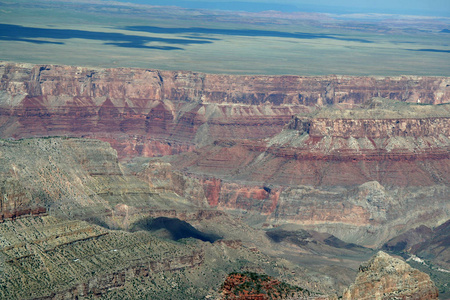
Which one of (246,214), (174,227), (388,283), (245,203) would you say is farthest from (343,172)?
(388,283)

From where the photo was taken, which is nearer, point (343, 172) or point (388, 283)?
point (388, 283)

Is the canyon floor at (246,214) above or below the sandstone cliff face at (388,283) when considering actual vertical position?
below

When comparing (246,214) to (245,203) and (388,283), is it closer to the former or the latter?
(245,203)

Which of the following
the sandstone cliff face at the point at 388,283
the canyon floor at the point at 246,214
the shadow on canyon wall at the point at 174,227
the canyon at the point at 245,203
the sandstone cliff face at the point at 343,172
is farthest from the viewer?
the sandstone cliff face at the point at 343,172

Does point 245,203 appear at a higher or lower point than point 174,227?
lower

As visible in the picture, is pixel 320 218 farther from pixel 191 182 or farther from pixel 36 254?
pixel 36 254

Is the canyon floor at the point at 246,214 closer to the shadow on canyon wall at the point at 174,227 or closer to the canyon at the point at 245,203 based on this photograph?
the canyon at the point at 245,203

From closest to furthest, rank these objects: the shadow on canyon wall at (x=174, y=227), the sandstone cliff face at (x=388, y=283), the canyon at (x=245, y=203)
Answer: the sandstone cliff face at (x=388, y=283)
the canyon at (x=245, y=203)
the shadow on canyon wall at (x=174, y=227)

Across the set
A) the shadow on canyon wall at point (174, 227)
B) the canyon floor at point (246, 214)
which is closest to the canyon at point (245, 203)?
the canyon floor at point (246, 214)

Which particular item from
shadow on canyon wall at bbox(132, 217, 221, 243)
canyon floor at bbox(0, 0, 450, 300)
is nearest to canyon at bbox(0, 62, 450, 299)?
canyon floor at bbox(0, 0, 450, 300)
